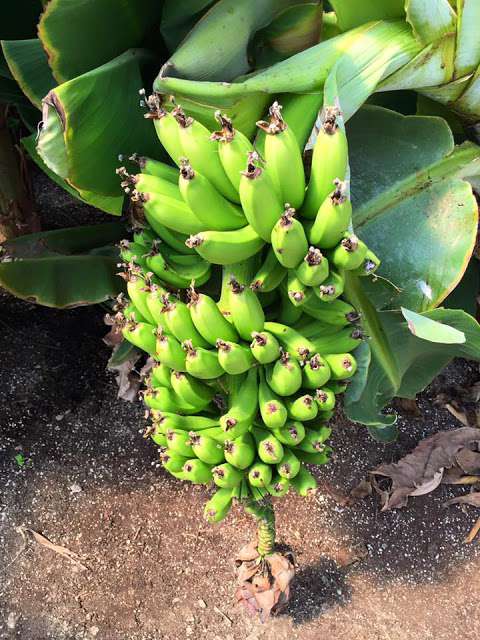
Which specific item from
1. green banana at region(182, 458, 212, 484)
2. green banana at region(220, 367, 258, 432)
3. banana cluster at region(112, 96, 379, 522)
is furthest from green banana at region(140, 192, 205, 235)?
green banana at region(182, 458, 212, 484)

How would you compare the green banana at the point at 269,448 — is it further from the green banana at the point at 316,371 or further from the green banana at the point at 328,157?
the green banana at the point at 328,157

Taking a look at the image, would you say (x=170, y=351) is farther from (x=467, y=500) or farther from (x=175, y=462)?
(x=467, y=500)

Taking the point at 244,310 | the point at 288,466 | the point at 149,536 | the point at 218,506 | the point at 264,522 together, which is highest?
the point at 244,310

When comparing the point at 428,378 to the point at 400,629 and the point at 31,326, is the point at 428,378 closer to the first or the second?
the point at 400,629

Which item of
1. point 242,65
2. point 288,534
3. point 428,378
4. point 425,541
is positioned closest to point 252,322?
point 242,65

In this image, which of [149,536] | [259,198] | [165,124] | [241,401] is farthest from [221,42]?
[149,536]
